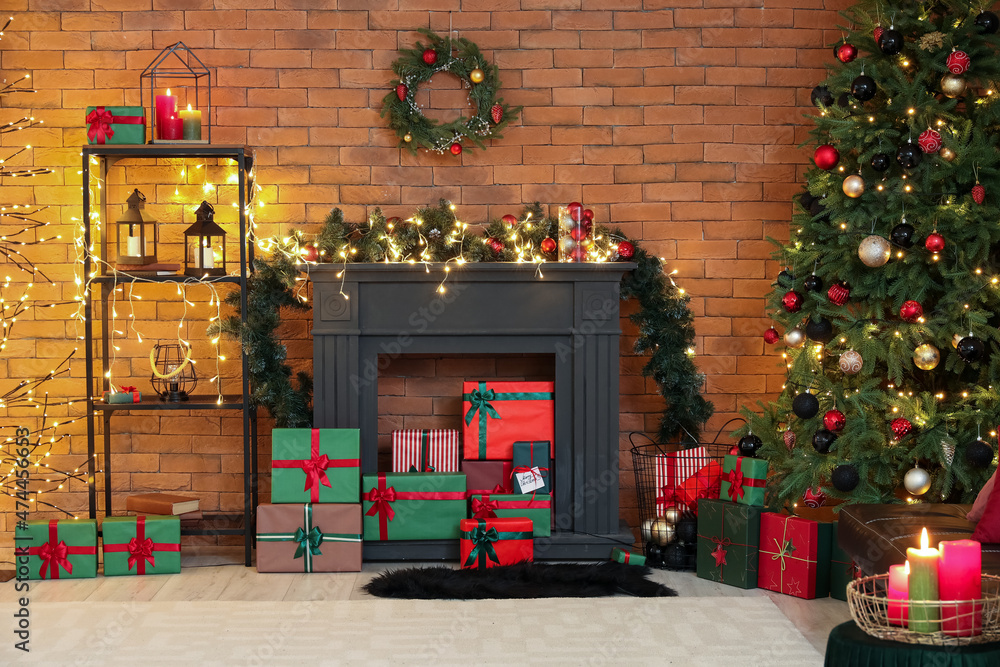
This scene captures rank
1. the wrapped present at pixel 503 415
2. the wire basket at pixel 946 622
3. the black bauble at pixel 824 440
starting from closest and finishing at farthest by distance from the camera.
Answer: the wire basket at pixel 946 622, the black bauble at pixel 824 440, the wrapped present at pixel 503 415

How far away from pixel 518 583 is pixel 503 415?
75 cm

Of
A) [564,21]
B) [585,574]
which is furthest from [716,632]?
[564,21]

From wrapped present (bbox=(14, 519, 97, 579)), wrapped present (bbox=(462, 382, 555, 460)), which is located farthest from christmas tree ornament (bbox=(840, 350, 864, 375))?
wrapped present (bbox=(14, 519, 97, 579))

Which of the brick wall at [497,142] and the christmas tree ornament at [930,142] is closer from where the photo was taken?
the christmas tree ornament at [930,142]

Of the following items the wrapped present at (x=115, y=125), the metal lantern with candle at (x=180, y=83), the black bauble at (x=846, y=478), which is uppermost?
the metal lantern with candle at (x=180, y=83)

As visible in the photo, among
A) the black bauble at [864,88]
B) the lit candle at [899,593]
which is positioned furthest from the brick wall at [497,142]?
the lit candle at [899,593]

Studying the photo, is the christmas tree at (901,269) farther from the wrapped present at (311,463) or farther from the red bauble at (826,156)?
the wrapped present at (311,463)

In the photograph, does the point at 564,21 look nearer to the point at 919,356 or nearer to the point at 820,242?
the point at 820,242

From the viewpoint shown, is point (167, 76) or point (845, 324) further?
point (167, 76)

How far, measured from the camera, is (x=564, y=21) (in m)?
4.04

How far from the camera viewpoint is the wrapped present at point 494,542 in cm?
360

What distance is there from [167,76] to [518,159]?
→ 159 cm

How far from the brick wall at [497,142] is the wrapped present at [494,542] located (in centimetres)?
74

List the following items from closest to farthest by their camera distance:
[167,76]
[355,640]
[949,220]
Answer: [355,640]
[949,220]
[167,76]
